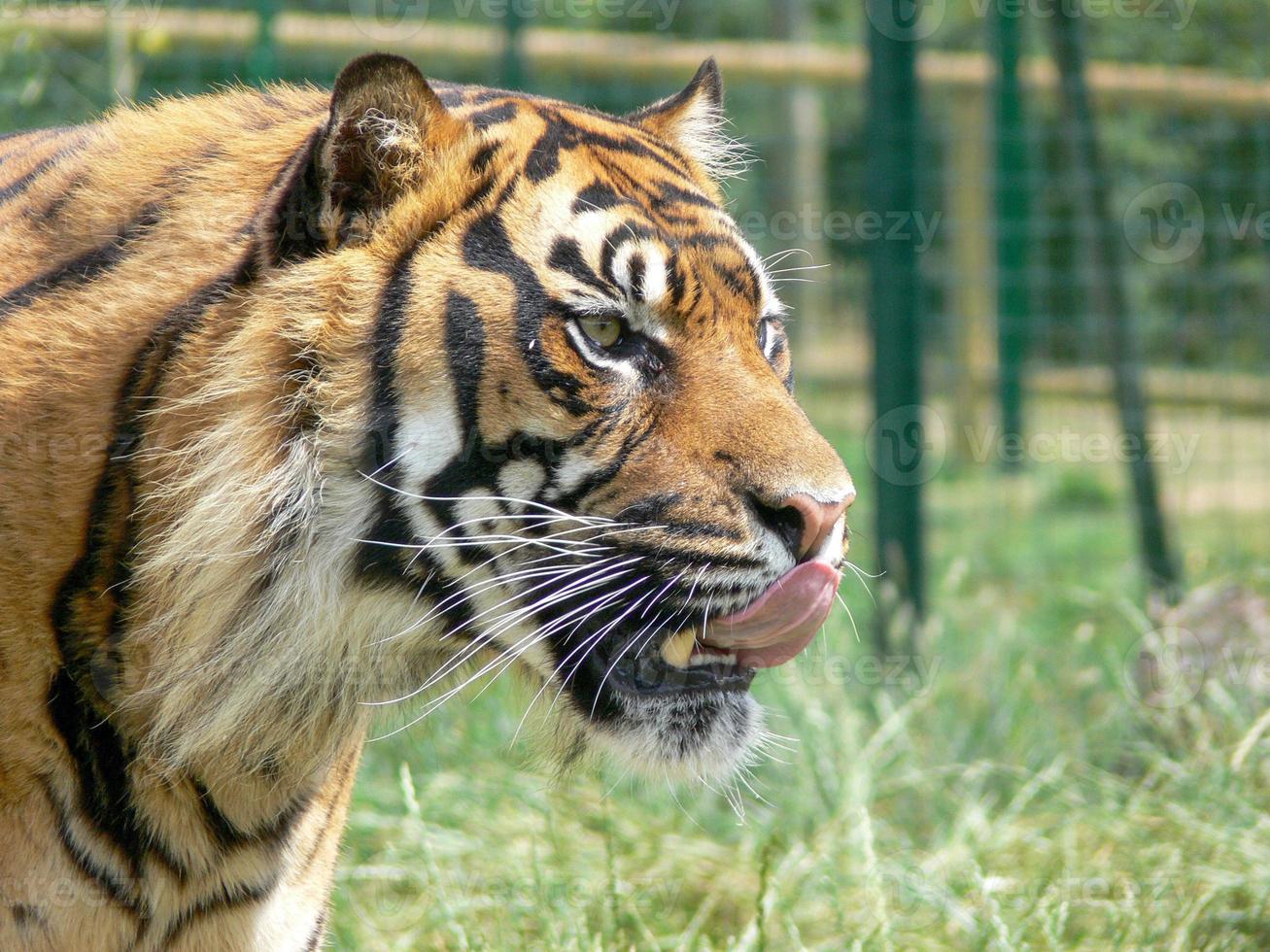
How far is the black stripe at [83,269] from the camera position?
183 cm

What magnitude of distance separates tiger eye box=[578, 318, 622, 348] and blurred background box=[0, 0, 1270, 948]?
67 centimetres

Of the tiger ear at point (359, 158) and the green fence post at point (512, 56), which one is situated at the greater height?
the green fence post at point (512, 56)

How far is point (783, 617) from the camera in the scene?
5.91ft

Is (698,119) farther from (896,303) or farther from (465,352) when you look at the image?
(896,303)

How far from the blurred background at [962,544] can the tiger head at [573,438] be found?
0.36m

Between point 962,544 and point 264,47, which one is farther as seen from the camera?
point 962,544

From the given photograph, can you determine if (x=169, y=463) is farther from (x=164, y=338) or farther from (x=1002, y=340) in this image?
(x=1002, y=340)

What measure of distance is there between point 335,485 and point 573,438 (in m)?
0.33

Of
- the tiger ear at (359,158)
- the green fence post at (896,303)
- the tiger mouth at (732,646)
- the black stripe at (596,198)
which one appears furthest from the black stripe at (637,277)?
the green fence post at (896,303)

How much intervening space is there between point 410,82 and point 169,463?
60 centimetres

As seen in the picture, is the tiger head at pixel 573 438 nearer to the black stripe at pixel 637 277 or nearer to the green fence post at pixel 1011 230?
the black stripe at pixel 637 277

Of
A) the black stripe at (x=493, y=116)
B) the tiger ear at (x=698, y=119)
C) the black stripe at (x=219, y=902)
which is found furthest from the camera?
the tiger ear at (x=698, y=119)

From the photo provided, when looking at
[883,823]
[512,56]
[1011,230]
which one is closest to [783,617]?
[883,823]

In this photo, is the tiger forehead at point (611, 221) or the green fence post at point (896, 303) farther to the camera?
the green fence post at point (896, 303)
